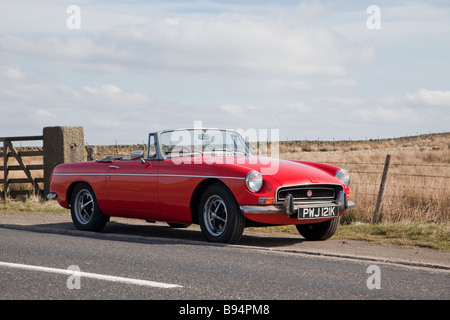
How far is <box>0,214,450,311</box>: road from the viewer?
5.23 metres

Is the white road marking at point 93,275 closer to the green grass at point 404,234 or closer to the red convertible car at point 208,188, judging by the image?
the red convertible car at point 208,188

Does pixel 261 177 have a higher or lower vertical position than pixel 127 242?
higher

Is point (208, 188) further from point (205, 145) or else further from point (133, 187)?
point (133, 187)

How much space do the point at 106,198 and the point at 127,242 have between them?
146 cm

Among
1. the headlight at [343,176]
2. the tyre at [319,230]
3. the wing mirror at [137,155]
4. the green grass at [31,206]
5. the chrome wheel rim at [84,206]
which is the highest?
the wing mirror at [137,155]

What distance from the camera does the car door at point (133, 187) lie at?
9.12 metres

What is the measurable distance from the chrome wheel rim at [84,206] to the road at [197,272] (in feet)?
5.04

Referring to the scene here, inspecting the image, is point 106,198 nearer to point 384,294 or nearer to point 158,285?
point 158,285

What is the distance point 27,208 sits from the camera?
47.6 ft

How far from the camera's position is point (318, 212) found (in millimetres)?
8250

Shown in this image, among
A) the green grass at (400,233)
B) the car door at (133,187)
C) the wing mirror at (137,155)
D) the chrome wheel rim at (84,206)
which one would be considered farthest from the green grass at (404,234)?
the chrome wheel rim at (84,206)

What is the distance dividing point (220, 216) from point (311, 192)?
1.25m

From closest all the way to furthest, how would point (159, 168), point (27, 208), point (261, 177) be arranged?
point (261, 177)
point (159, 168)
point (27, 208)
